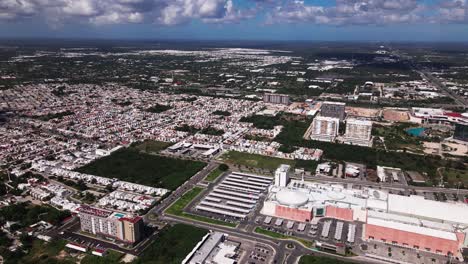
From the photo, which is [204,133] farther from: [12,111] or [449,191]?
[12,111]

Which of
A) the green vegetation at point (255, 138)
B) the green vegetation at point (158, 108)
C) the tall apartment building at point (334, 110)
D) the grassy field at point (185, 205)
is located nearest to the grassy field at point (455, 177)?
the tall apartment building at point (334, 110)

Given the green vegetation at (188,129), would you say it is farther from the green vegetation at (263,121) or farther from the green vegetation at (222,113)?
the green vegetation at (222,113)

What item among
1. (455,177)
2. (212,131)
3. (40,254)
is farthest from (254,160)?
(40,254)

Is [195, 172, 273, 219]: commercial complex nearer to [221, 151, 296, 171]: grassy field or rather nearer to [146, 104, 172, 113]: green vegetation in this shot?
[221, 151, 296, 171]: grassy field

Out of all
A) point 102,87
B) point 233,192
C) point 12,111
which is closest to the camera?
point 233,192

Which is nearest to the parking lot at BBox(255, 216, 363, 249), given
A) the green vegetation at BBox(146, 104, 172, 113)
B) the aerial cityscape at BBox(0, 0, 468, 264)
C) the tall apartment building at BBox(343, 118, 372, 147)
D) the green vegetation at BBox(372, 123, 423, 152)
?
the aerial cityscape at BBox(0, 0, 468, 264)

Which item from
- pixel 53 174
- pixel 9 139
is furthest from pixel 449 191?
pixel 9 139

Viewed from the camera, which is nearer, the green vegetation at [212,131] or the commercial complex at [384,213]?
the commercial complex at [384,213]
